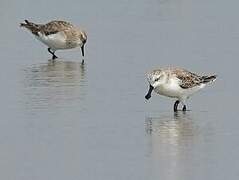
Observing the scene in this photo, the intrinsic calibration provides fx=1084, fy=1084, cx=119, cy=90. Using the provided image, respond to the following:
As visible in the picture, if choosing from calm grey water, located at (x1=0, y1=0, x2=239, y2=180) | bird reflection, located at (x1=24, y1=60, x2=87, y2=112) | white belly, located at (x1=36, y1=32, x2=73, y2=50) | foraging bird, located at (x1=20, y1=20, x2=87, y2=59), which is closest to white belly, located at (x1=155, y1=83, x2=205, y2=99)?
calm grey water, located at (x1=0, y1=0, x2=239, y2=180)

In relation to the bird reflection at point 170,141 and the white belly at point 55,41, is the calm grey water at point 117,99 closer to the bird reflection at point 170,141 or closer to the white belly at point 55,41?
the bird reflection at point 170,141

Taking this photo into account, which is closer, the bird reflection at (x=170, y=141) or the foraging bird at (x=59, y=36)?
the bird reflection at (x=170, y=141)

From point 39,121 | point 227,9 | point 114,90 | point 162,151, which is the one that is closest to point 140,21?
point 227,9

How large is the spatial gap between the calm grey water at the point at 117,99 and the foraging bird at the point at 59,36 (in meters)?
0.27

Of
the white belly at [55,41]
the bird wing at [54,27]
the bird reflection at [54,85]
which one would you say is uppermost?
the bird wing at [54,27]

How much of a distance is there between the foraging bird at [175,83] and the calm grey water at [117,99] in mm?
258

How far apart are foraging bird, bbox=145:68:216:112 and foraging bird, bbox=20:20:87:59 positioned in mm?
5556

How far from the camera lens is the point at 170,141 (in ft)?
42.2

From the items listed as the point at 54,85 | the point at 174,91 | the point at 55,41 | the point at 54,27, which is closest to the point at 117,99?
the point at 174,91

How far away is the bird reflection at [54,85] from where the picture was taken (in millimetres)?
15398


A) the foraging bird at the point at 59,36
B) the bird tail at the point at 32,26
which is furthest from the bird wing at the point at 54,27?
the bird tail at the point at 32,26

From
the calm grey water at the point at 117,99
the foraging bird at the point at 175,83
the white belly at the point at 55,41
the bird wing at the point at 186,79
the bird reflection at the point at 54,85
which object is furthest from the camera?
the white belly at the point at 55,41

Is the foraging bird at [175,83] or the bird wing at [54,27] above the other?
the bird wing at [54,27]

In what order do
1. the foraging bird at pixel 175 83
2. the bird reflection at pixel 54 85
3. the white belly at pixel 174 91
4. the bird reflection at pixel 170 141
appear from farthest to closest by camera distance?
1. the bird reflection at pixel 54 85
2. the white belly at pixel 174 91
3. the foraging bird at pixel 175 83
4. the bird reflection at pixel 170 141
